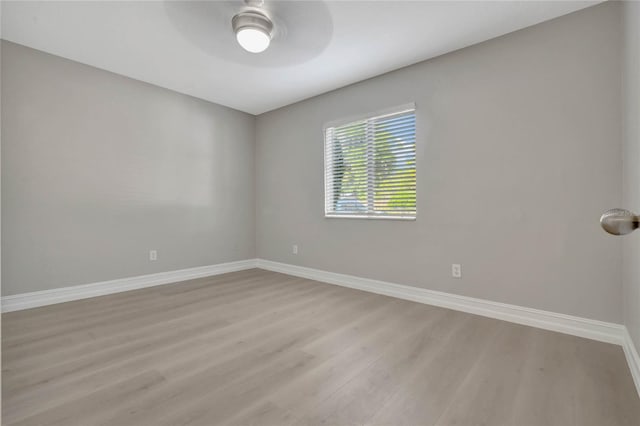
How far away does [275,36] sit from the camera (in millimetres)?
2539

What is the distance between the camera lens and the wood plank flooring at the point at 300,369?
1.34 m

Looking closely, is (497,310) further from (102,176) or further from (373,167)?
(102,176)

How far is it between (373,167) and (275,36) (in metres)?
1.69

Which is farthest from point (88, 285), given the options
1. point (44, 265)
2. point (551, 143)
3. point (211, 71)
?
point (551, 143)

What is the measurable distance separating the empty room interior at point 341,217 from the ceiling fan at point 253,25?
2 cm

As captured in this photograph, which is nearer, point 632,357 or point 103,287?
point 632,357

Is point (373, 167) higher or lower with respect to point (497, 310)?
higher

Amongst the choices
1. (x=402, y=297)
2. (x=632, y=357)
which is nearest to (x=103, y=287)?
(x=402, y=297)

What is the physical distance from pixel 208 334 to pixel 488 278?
2429 mm

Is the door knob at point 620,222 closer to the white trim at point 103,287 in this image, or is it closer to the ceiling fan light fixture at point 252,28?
the ceiling fan light fixture at point 252,28

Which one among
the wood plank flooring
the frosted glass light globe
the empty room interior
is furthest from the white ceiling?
the wood plank flooring

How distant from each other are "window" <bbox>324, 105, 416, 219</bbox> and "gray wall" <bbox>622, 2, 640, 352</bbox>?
155 cm

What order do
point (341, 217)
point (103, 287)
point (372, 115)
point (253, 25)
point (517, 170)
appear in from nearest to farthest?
1. point (253, 25)
2. point (517, 170)
3. point (103, 287)
4. point (372, 115)
5. point (341, 217)

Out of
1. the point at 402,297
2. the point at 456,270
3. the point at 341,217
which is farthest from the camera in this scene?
the point at 341,217
